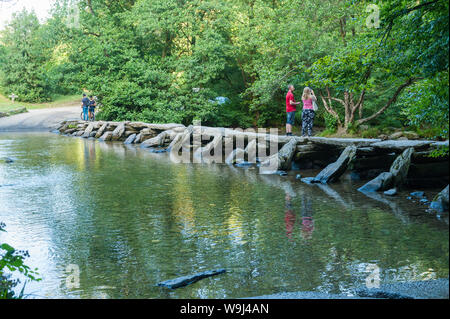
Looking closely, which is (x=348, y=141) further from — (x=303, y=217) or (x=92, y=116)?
(x=92, y=116)

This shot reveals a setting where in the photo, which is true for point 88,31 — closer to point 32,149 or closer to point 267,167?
point 32,149

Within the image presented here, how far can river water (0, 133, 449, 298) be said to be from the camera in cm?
500

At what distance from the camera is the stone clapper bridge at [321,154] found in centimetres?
1057

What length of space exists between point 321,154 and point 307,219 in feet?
21.9

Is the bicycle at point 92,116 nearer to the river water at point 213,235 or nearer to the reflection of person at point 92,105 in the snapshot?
the reflection of person at point 92,105

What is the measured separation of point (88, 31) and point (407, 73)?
2681cm

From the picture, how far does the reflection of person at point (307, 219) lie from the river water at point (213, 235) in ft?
0.06

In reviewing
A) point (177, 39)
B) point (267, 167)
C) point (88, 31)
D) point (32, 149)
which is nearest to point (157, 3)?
point (177, 39)

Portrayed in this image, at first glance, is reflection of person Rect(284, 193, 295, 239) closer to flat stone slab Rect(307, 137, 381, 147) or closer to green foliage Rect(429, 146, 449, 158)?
green foliage Rect(429, 146, 449, 158)

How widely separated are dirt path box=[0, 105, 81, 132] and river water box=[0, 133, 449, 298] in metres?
23.4

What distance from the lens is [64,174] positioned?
1316 centimetres

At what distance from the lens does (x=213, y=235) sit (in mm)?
6934

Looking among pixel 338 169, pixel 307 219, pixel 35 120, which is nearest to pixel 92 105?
pixel 35 120

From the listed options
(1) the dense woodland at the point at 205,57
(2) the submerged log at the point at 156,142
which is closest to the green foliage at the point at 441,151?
(1) the dense woodland at the point at 205,57
